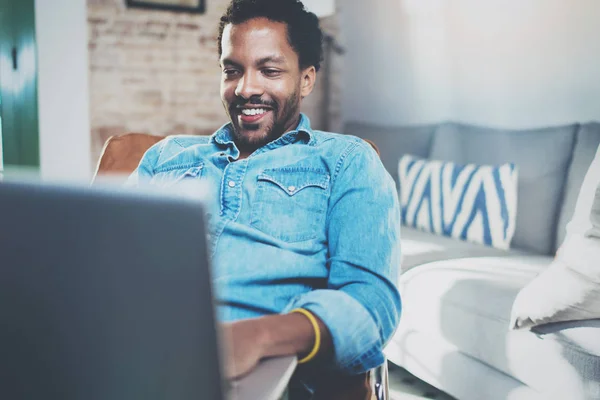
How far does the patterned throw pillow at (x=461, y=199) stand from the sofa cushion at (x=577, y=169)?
18 centimetres

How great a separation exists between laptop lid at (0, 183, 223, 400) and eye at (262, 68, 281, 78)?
2.60ft

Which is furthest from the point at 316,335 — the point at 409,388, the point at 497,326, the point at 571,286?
the point at 409,388

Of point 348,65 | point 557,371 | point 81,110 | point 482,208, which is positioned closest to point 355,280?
point 557,371

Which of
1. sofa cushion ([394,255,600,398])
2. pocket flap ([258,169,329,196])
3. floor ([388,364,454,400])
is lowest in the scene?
floor ([388,364,454,400])

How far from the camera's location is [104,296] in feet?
1.14

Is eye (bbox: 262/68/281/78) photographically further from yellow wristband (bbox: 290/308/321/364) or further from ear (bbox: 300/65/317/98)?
yellow wristband (bbox: 290/308/321/364)

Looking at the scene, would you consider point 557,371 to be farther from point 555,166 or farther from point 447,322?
point 555,166

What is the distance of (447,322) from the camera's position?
1.75m

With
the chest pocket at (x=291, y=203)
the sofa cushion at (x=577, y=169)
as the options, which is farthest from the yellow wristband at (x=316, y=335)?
the sofa cushion at (x=577, y=169)

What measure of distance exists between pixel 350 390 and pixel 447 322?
1.02m

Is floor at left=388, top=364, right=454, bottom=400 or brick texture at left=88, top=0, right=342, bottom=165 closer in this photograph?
floor at left=388, top=364, right=454, bottom=400

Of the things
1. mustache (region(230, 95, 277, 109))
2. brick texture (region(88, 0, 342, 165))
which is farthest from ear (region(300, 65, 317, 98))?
brick texture (region(88, 0, 342, 165))

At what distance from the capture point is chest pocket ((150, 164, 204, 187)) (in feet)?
3.60

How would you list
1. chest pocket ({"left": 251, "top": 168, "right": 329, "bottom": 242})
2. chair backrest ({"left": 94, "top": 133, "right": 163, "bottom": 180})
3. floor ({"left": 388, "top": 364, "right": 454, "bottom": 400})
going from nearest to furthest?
chest pocket ({"left": 251, "top": 168, "right": 329, "bottom": 242}) < chair backrest ({"left": 94, "top": 133, "right": 163, "bottom": 180}) < floor ({"left": 388, "top": 364, "right": 454, "bottom": 400})
